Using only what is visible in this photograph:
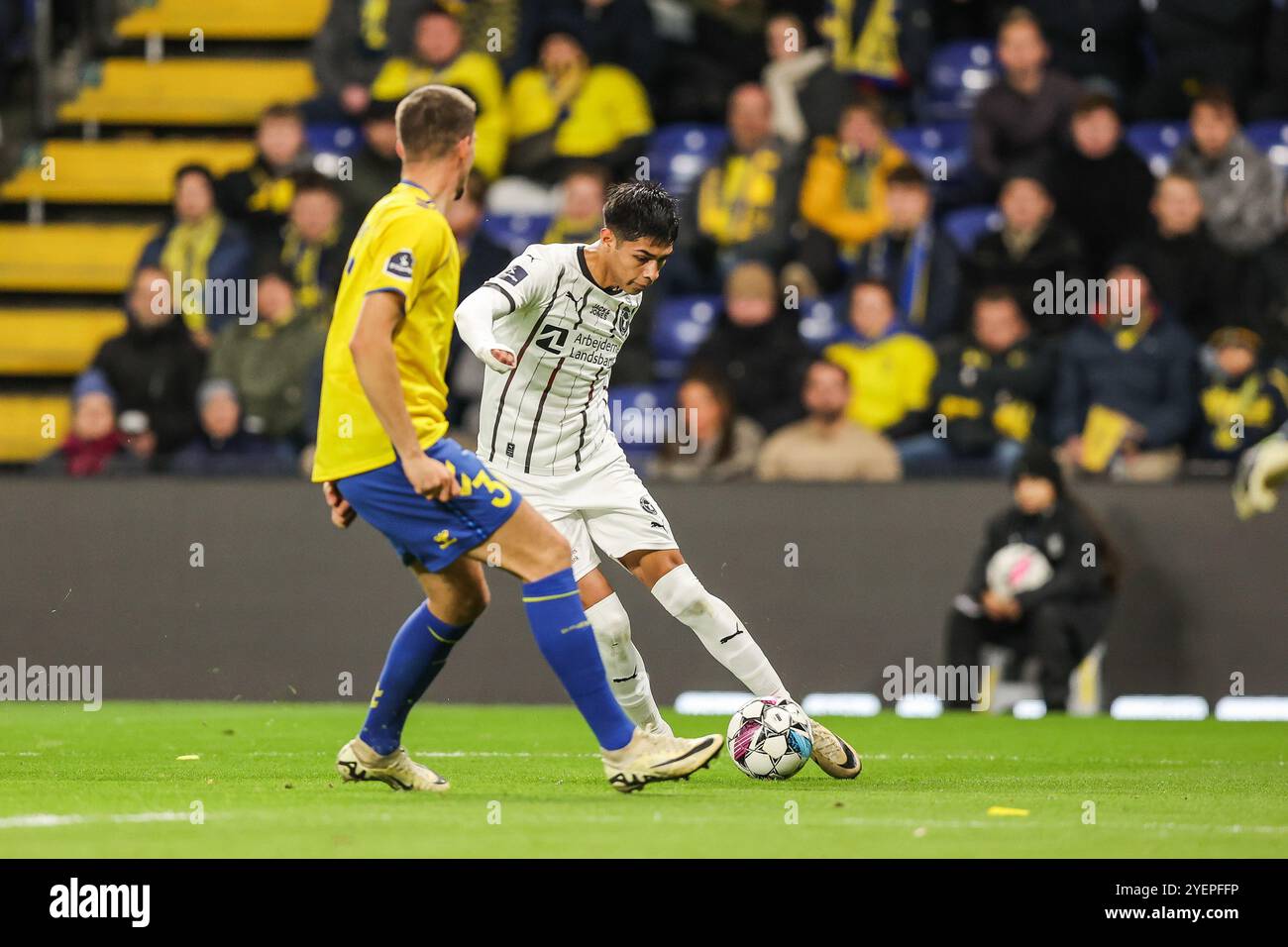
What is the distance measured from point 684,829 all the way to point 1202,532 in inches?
256

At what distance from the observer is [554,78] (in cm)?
1484

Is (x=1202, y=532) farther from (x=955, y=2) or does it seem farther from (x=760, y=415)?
(x=955, y=2)

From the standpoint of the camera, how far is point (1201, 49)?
14398 millimetres

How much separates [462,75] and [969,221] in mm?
3704

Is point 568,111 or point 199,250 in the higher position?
point 568,111

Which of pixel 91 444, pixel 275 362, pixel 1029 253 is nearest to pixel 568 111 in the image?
pixel 275 362

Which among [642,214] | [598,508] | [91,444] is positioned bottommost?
[598,508]

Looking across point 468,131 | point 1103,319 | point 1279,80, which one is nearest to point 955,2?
point 1279,80

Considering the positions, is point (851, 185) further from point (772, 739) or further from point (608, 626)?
point (772, 739)

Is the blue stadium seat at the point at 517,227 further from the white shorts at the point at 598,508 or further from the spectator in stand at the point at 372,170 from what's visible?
the white shorts at the point at 598,508

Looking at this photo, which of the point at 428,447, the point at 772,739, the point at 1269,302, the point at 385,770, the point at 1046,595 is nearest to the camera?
the point at 428,447

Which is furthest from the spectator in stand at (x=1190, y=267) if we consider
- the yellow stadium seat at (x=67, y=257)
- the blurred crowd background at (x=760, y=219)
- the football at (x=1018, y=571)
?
the yellow stadium seat at (x=67, y=257)

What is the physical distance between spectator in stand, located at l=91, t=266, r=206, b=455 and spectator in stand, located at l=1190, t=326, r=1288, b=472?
239 inches

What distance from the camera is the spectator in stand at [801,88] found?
1449 centimetres
